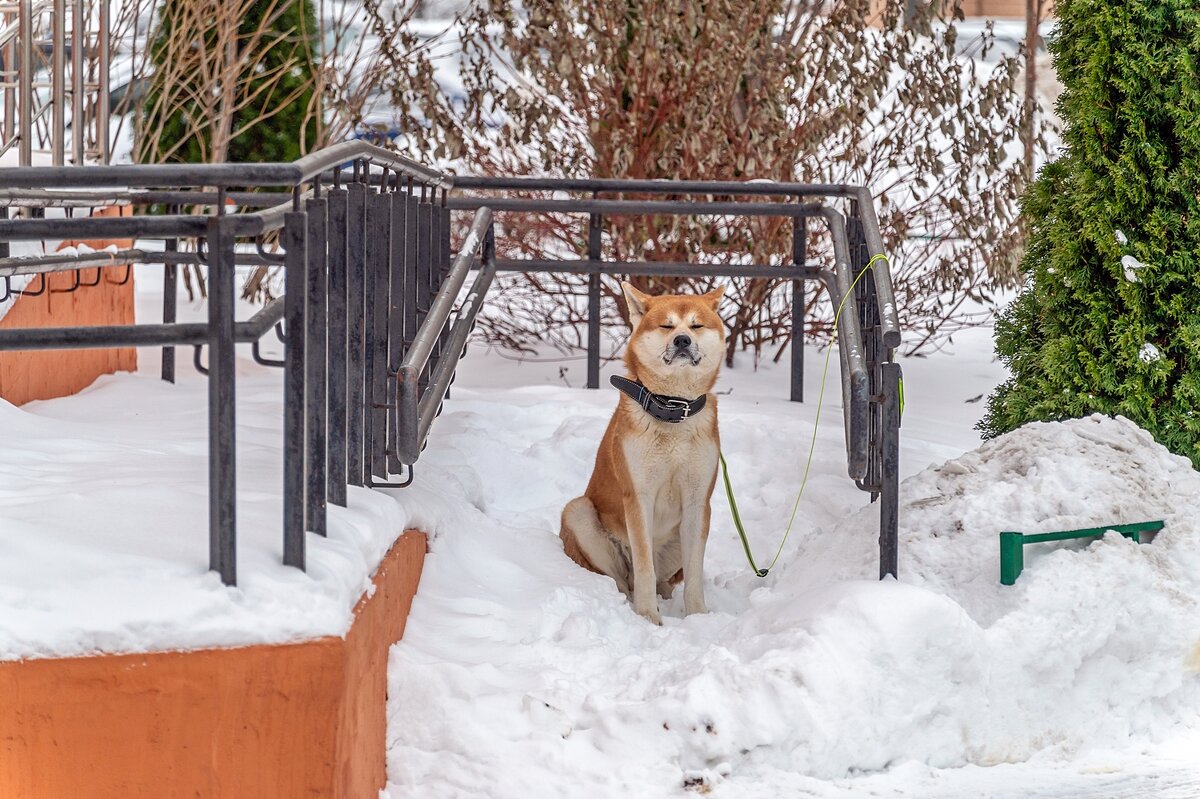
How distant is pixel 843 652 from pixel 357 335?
4.97ft

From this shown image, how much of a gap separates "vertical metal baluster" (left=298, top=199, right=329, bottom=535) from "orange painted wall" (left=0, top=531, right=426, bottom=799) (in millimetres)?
452

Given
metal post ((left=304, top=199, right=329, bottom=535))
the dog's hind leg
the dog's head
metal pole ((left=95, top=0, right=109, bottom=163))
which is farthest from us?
metal pole ((left=95, top=0, right=109, bottom=163))

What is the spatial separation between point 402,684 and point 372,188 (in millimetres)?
1465

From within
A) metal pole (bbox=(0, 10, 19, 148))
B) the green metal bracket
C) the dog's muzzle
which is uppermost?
metal pole (bbox=(0, 10, 19, 148))

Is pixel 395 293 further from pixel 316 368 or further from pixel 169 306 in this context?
pixel 169 306

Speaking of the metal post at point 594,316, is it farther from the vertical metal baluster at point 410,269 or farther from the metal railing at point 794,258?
the vertical metal baluster at point 410,269

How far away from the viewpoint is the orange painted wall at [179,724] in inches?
89.0

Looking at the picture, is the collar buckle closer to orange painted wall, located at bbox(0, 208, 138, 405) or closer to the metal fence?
the metal fence

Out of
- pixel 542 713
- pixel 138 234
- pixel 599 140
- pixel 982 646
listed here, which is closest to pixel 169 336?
pixel 138 234

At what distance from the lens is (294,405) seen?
2.47 meters

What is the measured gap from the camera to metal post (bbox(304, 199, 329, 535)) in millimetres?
2602

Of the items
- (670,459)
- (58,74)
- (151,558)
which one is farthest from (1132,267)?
(58,74)

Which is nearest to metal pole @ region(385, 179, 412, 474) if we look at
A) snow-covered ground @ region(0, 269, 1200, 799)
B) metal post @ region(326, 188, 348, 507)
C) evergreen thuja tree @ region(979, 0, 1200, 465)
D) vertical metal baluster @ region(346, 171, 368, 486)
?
vertical metal baluster @ region(346, 171, 368, 486)

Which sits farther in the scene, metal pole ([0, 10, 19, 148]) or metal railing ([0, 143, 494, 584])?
metal pole ([0, 10, 19, 148])
